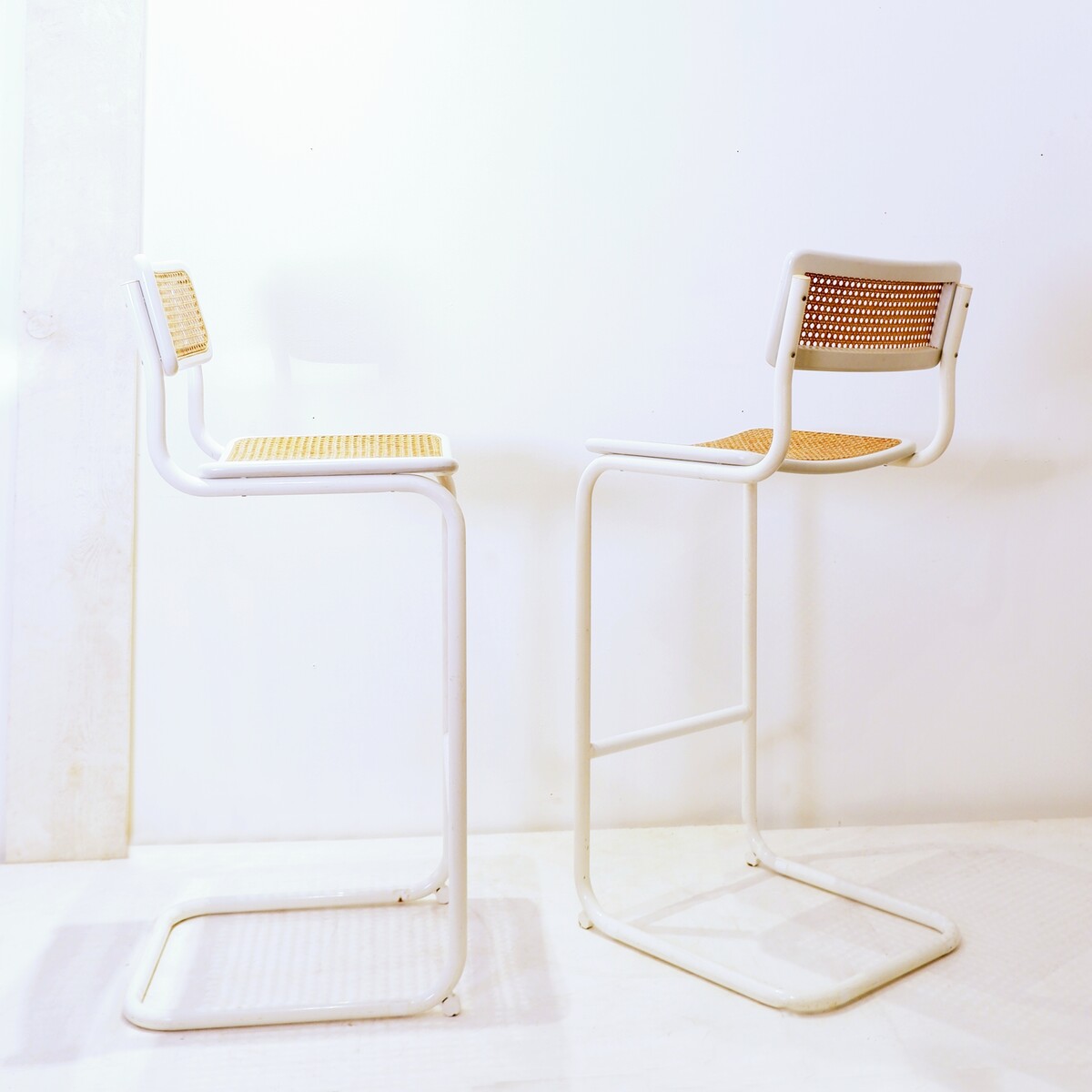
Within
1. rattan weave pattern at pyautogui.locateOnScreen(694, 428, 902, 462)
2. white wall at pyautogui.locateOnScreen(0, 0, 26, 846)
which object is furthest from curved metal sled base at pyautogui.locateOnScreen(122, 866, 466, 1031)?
rattan weave pattern at pyautogui.locateOnScreen(694, 428, 902, 462)

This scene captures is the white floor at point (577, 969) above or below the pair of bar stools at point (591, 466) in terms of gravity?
below

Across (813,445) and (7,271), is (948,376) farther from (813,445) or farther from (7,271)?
(7,271)

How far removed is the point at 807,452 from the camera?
1662mm

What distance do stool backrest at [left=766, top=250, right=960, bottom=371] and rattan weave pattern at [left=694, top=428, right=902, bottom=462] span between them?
0.14m

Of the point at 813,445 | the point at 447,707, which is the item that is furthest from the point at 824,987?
the point at 813,445

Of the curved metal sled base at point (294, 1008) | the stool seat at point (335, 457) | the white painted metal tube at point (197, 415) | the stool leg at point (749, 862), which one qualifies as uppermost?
the white painted metal tube at point (197, 415)

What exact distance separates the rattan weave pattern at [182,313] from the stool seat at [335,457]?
6.0 inches

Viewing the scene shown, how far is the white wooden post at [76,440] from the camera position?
1.97 metres

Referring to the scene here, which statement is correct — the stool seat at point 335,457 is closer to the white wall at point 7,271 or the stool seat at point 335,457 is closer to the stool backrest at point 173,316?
the stool backrest at point 173,316

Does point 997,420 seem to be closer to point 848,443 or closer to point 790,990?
point 848,443

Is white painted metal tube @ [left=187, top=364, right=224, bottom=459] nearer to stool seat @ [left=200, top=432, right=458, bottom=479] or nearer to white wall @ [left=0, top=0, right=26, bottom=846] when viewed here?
stool seat @ [left=200, top=432, right=458, bottom=479]

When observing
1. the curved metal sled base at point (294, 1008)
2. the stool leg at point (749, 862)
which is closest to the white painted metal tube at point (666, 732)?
the stool leg at point (749, 862)

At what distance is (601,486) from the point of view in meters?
2.18

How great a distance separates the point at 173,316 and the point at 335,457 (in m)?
0.28
